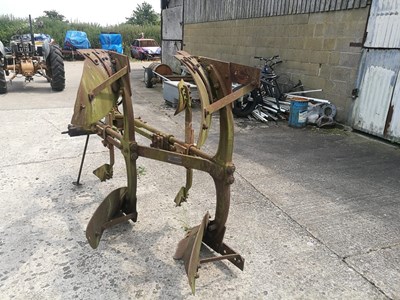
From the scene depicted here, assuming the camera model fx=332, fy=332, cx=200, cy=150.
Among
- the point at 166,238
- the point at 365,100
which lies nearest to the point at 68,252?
the point at 166,238

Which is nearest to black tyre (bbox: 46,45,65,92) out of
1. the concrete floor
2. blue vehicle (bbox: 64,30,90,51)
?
the concrete floor

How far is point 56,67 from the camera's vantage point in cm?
873

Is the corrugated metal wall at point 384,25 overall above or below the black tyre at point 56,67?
Result: above

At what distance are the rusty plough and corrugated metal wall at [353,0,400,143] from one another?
4.38 metres

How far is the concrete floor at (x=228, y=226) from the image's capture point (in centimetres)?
221

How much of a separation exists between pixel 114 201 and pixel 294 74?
5813 mm

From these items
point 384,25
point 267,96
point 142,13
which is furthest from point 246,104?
point 142,13

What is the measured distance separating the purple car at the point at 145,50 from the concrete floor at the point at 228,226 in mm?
17570

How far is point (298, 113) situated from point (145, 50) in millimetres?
17227

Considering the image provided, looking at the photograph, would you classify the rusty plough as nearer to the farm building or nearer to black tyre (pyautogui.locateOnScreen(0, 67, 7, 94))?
the farm building

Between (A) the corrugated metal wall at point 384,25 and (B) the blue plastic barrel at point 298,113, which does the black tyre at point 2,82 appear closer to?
(B) the blue plastic barrel at point 298,113

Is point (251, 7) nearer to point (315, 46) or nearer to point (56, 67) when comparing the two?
point (315, 46)

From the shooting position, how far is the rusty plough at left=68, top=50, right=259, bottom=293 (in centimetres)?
202

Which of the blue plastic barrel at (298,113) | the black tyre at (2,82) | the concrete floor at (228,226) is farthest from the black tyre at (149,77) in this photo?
the concrete floor at (228,226)
